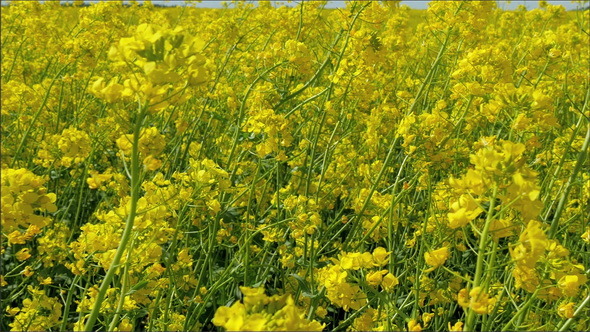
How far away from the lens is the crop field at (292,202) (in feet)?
5.03

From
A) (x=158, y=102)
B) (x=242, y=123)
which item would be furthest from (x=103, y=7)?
(x=158, y=102)

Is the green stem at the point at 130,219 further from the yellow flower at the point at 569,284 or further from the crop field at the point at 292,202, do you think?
the yellow flower at the point at 569,284

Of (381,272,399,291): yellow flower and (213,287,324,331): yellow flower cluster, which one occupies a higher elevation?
(213,287,324,331): yellow flower cluster

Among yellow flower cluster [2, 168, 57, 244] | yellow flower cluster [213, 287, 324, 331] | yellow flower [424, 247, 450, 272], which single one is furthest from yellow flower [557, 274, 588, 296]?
yellow flower cluster [2, 168, 57, 244]

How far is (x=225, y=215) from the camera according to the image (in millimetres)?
2627

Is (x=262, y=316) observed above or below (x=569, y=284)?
above

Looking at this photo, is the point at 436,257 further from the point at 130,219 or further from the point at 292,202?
the point at 292,202

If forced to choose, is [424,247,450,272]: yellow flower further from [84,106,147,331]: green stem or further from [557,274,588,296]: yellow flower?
[84,106,147,331]: green stem

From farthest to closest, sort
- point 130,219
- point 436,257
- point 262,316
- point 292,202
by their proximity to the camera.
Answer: point 292,202 → point 436,257 → point 130,219 → point 262,316

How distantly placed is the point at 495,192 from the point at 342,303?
62cm

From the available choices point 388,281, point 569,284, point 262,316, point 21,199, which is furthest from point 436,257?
point 21,199

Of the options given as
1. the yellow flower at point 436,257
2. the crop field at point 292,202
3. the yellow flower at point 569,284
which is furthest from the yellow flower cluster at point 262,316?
the yellow flower at point 569,284

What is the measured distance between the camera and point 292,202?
8.48 ft

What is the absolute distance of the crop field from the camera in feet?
5.03
